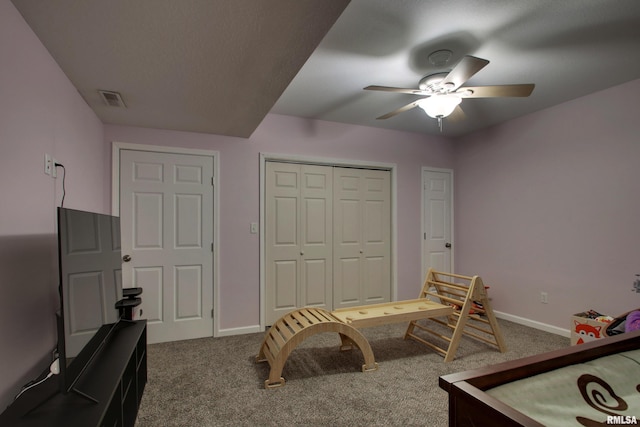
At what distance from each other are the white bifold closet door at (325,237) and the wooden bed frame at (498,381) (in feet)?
9.43

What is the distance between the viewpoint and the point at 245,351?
297 cm

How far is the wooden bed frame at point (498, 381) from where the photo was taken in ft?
2.73

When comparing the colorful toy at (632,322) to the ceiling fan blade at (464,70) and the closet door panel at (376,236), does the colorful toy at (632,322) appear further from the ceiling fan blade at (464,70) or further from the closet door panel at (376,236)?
the closet door panel at (376,236)

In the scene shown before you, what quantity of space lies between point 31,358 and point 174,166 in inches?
81.4

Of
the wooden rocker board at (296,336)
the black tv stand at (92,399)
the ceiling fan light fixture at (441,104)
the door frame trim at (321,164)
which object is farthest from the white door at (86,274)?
the ceiling fan light fixture at (441,104)

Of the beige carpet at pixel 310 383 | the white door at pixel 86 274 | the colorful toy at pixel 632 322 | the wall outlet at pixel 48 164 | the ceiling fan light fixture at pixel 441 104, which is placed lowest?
the beige carpet at pixel 310 383

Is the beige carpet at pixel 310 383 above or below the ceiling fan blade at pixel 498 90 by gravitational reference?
below

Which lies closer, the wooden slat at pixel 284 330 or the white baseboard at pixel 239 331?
the wooden slat at pixel 284 330

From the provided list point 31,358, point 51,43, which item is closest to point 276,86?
point 51,43

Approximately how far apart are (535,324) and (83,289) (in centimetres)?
426

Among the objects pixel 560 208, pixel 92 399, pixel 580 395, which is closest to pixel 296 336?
pixel 92 399

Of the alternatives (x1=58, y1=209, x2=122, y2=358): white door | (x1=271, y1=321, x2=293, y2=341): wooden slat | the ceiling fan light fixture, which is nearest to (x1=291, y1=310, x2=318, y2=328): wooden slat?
(x1=271, y1=321, x2=293, y2=341): wooden slat

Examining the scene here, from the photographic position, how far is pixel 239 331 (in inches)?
136

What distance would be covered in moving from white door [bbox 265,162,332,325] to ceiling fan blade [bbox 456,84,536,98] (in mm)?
1919
